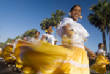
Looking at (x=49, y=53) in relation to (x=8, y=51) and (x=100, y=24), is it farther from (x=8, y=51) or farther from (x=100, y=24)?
(x=100, y=24)

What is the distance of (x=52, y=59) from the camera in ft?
9.26

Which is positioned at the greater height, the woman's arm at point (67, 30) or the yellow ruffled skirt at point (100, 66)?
the woman's arm at point (67, 30)

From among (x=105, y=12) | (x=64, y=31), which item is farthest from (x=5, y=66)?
(x=105, y=12)

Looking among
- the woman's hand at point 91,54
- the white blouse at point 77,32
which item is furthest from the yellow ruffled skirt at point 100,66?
the white blouse at point 77,32

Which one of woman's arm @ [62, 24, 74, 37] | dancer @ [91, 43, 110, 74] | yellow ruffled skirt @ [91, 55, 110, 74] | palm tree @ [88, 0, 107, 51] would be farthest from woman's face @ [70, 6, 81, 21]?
palm tree @ [88, 0, 107, 51]

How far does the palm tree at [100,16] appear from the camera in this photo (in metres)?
30.9

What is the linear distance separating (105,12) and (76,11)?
28890 millimetres

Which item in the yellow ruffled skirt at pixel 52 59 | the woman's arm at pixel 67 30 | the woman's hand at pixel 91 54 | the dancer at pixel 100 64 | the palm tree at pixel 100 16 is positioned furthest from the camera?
the palm tree at pixel 100 16

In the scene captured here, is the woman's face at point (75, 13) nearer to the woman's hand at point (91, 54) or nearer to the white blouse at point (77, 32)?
the white blouse at point (77, 32)

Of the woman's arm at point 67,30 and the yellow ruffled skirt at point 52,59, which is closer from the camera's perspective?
the yellow ruffled skirt at point 52,59

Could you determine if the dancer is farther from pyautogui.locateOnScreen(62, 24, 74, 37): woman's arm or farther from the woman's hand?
pyautogui.locateOnScreen(62, 24, 74, 37): woman's arm

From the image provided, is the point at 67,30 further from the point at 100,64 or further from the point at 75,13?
the point at 100,64

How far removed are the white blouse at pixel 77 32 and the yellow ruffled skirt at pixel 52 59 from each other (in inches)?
7.5

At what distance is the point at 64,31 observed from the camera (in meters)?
3.17
